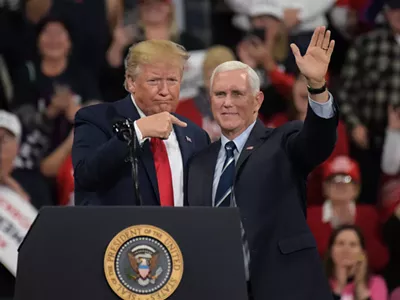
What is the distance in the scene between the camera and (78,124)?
4016mm

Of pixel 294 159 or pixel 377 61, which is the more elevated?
pixel 377 61

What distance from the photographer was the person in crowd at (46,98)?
6746mm

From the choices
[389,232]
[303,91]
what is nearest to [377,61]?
[303,91]

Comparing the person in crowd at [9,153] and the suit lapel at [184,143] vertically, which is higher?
the person in crowd at [9,153]

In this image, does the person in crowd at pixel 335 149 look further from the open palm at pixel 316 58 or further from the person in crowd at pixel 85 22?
the open palm at pixel 316 58

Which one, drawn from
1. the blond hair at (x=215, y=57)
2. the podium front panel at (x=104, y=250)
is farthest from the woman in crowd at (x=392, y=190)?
the podium front panel at (x=104, y=250)

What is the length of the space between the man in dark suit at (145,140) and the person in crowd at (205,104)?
2441 millimetres

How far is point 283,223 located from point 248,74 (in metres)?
0.56

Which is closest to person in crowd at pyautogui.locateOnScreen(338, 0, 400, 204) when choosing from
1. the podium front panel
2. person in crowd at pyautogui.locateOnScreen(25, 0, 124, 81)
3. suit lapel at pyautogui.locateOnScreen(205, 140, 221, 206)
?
person in crowd at pyautogui.locateOnScreen(25, 0, 124, 81)

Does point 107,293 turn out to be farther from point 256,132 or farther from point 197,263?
point 256,132

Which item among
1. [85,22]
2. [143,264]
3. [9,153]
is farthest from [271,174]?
[85,22]

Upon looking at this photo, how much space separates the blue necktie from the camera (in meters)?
3.80

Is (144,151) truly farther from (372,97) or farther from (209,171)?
(372,97)

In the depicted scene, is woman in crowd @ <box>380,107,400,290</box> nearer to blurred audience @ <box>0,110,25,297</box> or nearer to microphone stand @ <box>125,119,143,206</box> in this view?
blurred audience @ <box>0,110,25,297</box>
